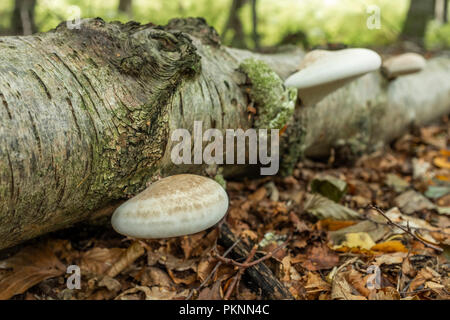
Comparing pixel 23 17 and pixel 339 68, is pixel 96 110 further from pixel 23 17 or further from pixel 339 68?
pixel 23 17

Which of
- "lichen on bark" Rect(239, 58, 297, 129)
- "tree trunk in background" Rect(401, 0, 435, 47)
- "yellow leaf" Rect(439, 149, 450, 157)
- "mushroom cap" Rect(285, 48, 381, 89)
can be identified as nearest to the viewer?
"mushroom cap" Rect(285, 48, 381, 89)

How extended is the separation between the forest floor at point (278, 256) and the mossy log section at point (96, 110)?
448mm

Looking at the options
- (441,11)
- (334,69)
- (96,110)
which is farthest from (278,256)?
(441,11)

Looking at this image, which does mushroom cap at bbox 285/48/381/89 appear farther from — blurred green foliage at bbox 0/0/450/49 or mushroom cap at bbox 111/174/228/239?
blurred green foliage at bbox 0/0/450/49

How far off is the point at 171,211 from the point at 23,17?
524 centimetres

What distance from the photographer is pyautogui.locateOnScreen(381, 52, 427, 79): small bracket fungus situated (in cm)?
423

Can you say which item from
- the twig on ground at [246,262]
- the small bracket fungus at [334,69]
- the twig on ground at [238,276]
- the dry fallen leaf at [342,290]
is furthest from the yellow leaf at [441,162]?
the twig on ground at [238,276]

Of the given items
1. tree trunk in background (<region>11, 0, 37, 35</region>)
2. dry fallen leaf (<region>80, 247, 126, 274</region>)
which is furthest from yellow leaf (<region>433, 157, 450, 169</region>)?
tree trunk in background (<region>11, 0, 37, 35</region>)

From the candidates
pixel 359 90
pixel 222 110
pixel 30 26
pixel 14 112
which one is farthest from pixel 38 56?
pixel 30 26

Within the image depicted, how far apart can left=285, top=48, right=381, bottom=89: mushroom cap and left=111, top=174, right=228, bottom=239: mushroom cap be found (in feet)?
4.31

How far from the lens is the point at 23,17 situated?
5.50 meters

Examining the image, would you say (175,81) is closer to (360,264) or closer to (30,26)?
(360,264)

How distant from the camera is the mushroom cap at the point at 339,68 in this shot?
2680 mm

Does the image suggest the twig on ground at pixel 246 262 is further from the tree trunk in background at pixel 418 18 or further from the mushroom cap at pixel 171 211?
the tree trunk in background at pixel 418 18
